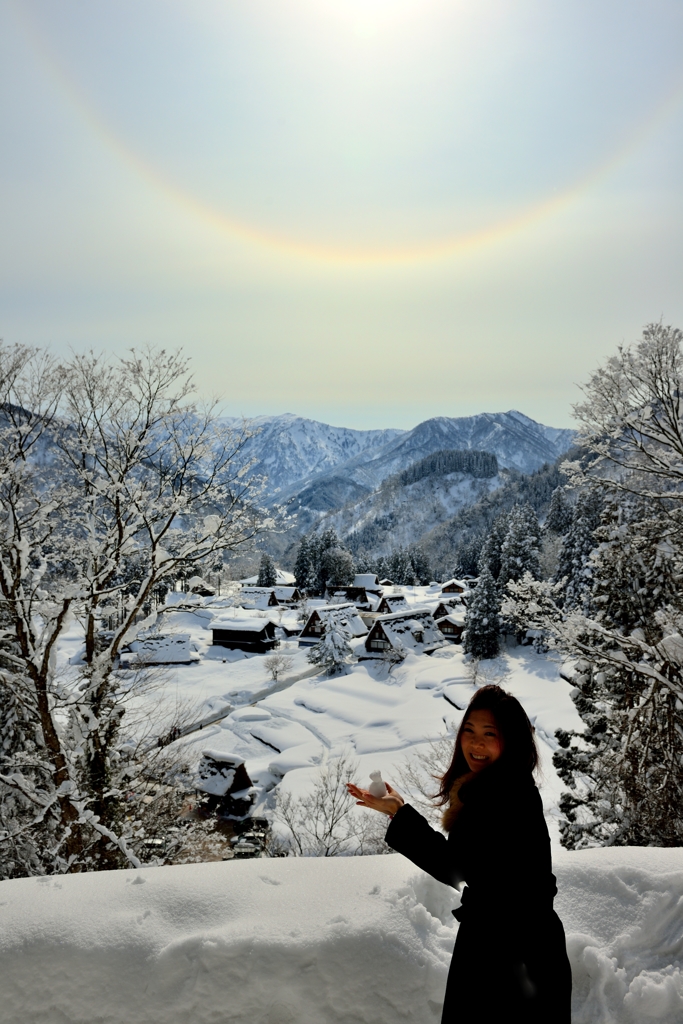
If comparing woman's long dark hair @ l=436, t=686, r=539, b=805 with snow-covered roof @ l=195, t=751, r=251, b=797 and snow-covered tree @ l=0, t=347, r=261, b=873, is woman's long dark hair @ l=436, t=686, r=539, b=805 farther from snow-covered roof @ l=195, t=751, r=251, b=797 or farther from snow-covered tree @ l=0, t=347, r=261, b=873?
snow-covered roof @ l=195, t=751, r=251, b=797

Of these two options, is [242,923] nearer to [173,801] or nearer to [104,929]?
[104,929]

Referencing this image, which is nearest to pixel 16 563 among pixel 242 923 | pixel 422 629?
pixel 242 923

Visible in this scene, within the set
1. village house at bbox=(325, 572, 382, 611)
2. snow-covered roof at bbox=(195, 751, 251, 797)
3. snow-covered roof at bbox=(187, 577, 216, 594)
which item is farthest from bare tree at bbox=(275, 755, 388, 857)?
village house at bbox=(325, 572, 382, 611)

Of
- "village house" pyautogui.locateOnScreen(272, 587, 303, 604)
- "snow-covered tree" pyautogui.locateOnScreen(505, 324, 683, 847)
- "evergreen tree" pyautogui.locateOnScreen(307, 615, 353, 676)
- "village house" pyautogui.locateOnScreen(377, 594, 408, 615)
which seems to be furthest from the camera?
"village house" pyautogui.locateOnScreen(272, 587, 303, 604)

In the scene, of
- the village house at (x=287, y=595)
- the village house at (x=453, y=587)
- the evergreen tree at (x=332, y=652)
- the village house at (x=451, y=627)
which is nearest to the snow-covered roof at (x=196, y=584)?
the evergreen tree at (x=332, y=652)

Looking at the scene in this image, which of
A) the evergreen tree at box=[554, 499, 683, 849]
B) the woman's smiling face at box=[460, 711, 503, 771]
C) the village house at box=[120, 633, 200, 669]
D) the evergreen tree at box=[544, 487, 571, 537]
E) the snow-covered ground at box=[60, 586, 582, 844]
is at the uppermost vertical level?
the evergreen tree at box=[544, 487, 571, 537]

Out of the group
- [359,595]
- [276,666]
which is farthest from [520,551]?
[359,595]

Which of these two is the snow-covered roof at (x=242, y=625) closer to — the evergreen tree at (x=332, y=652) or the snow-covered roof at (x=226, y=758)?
the evergreen tree at (x=332, y=652)
